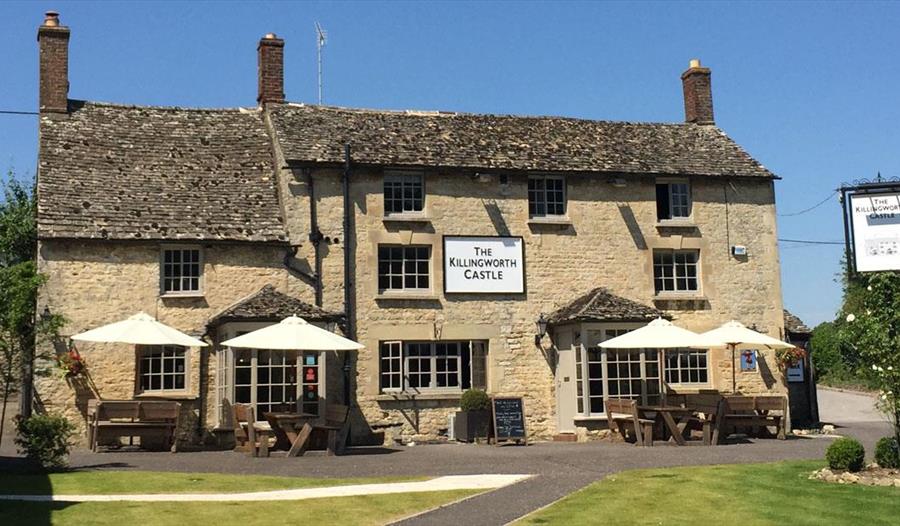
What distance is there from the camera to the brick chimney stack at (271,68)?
84.7 ft

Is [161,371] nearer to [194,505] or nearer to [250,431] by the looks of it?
[250,431]

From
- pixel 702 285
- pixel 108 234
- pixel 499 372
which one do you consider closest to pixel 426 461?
pixel 499 372

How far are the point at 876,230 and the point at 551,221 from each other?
801cm

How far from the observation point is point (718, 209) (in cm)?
2612

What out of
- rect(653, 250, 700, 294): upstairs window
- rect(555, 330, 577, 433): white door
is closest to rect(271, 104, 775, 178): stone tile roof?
rect(653, 250, 700, 294): upstairs window

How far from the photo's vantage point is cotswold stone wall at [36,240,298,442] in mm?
21266

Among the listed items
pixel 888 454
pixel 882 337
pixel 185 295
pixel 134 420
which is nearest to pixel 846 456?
pixel 888 454

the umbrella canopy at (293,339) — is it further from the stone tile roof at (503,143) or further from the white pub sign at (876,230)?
the white pub sign at (876,230)

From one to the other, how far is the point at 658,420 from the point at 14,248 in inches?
777

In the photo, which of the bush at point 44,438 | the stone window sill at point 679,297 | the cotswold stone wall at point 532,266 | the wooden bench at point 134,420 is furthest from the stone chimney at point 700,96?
the bush at point 44,438

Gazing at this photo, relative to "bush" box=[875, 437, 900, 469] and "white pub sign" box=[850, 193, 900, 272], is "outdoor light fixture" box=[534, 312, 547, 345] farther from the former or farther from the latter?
"bush" box=[875, 437, 900, 469]

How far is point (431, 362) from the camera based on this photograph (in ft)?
78.0

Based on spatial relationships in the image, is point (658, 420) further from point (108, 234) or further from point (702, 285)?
point (108, 234)

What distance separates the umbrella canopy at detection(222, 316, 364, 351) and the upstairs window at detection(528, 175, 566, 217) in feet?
A: 24.0
